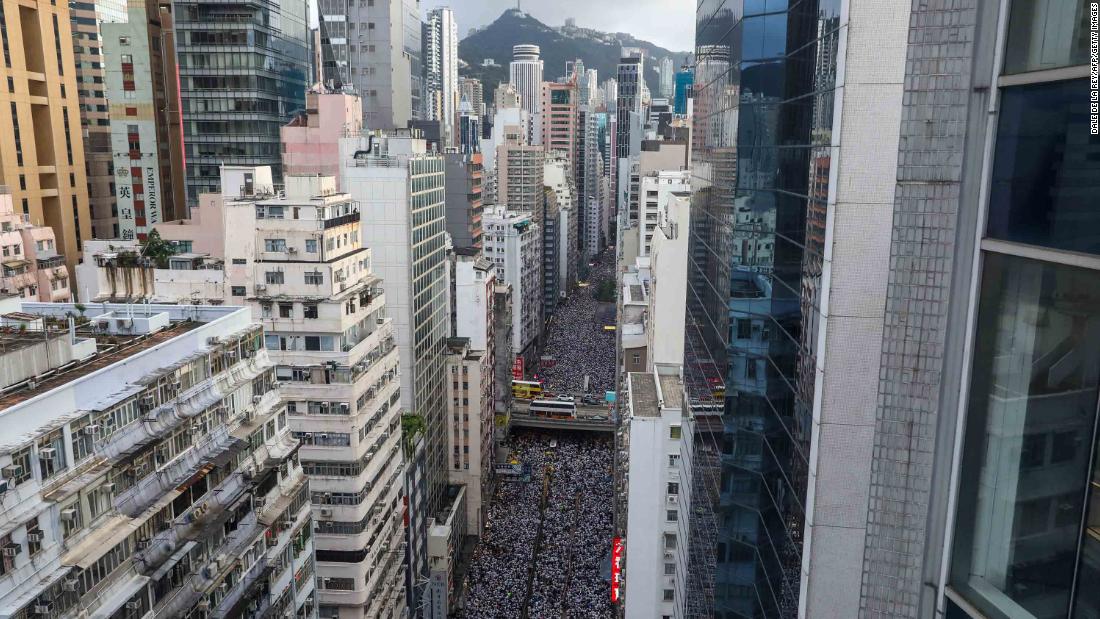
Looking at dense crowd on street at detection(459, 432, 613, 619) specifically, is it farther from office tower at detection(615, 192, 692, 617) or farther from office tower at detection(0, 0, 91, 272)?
office tower at detection(0, 0, 91, 272)

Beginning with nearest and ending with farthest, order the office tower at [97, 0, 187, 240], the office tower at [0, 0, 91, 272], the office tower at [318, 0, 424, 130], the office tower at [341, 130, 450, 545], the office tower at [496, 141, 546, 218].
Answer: the office tower at [341, 130, 450, 545], the office tower at [0, 0, 91, 272], the office tower at [97, 0, 187, 240], the office tower at [318, 0, 424, 130], the office tower at [496, 141, 546, 218]

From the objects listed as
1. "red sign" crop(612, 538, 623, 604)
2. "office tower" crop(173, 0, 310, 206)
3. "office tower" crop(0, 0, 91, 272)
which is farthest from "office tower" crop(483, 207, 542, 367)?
"red sign" crop(612, 538, 623, 604)

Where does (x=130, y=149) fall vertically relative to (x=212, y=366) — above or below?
above

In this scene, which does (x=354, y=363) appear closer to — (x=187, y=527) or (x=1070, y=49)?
→ (x=187, y=527)

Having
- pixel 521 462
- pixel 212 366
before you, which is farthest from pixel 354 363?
pixel 521 462

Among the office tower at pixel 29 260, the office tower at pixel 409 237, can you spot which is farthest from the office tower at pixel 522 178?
the office tower at pixel 29 260

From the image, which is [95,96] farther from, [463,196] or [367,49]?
[463,196]
